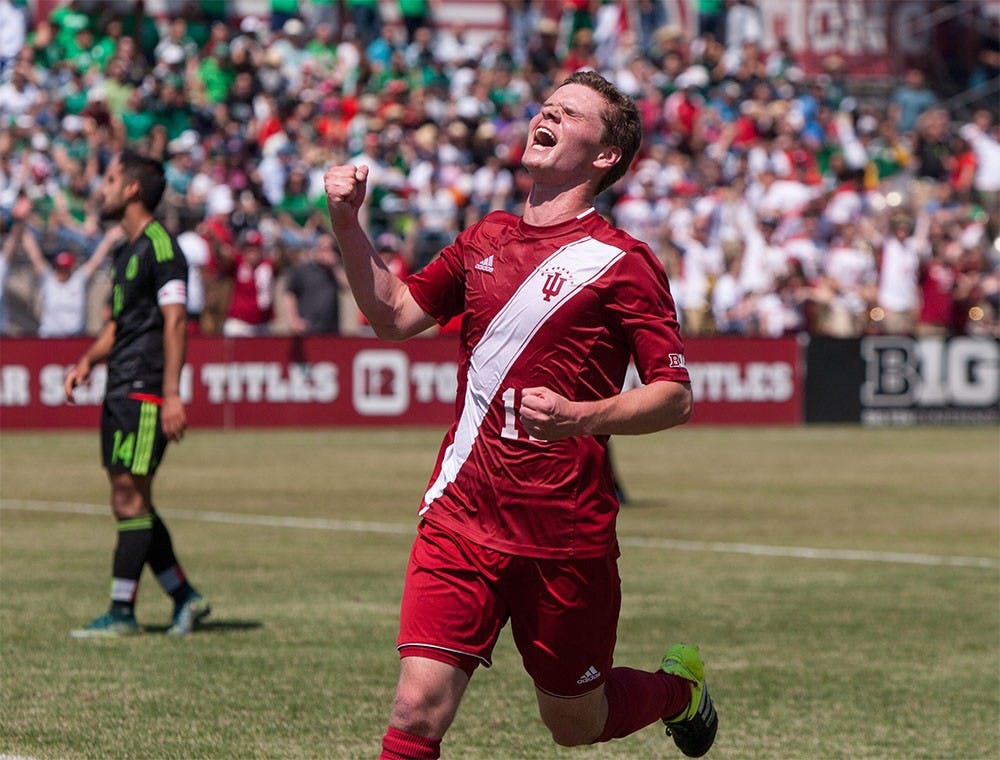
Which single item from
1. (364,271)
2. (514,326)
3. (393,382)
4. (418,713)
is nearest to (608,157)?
(514,326)

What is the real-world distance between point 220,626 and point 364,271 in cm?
472

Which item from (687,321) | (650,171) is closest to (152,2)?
(650,171)

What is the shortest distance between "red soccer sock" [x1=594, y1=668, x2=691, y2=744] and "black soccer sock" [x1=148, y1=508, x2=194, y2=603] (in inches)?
151

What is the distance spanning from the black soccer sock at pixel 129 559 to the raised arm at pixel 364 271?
3.93 metres

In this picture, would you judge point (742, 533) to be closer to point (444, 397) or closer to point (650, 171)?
point (444, 397)

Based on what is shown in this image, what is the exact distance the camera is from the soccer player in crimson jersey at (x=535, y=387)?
199 inches

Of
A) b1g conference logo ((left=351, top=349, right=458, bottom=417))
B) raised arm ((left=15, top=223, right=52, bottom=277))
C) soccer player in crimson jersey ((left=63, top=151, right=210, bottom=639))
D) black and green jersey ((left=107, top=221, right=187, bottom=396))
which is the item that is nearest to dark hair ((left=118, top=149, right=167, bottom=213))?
soccer player in crimson jersey ((left=63, top=151, right=210, bottom=639))

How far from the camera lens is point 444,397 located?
2514 centimetres

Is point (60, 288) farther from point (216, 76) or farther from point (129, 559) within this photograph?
point (129, 559)

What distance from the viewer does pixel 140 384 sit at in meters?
9.09

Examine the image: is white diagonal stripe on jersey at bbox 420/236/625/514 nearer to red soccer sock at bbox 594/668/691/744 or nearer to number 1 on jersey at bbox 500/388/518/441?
number 1 on jersey at bbox 500/388/518/441

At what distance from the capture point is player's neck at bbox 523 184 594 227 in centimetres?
529

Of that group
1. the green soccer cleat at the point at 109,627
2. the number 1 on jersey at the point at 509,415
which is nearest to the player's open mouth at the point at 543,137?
the number 1 on jersey at the point at 509,415

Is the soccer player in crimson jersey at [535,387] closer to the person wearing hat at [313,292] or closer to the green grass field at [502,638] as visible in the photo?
the green grass field at [502,638]
